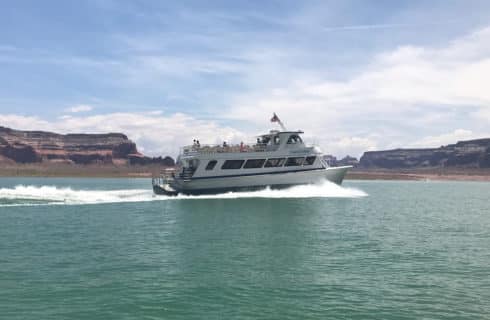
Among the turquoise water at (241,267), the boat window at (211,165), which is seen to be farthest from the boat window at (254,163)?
the turquoise water at (241,267)

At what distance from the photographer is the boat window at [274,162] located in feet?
124

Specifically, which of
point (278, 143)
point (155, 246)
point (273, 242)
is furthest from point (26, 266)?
point (278, 143)

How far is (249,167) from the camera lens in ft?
124

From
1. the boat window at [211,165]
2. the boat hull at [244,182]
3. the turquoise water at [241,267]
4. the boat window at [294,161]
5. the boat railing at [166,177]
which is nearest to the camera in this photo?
the turquoise water at [241,267]

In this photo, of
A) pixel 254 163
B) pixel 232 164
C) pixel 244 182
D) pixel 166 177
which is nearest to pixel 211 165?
pixel 232 164

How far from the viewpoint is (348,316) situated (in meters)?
9.62

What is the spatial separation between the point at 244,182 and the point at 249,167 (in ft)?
4.94

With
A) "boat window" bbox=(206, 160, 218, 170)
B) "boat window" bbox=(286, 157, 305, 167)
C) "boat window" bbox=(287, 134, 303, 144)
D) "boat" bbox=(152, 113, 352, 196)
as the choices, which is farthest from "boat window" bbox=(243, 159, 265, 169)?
"boat window" bbox=(287, 134, 303, 144)

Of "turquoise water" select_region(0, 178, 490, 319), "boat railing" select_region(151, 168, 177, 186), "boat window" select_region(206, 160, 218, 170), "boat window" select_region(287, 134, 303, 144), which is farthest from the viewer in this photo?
"boat railing" select_region(151, 168, 177, 186)

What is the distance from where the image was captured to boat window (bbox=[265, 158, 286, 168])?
1494 inches

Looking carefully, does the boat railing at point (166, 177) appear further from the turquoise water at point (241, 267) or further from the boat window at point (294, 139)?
the turquoise water at point (241, 267)

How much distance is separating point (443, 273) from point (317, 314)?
6.08 meters

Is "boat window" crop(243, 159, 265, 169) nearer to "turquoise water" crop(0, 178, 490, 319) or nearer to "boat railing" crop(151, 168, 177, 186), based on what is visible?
"boat railing" crop(151, 168, 177, 186)

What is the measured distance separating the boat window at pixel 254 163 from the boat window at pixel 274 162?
581 millimetres
